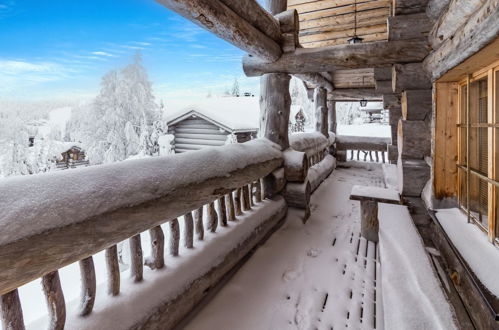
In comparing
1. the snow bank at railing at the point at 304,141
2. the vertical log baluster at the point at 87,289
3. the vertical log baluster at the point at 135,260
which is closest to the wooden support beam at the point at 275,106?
the snow bank at railing at the point at 304,141

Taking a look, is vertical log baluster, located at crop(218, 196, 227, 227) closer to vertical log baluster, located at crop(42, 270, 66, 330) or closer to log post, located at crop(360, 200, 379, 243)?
vertical log baluster, located at crop(42, 270, 66, 330)

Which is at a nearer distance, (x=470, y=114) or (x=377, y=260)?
(x=470, y=114)

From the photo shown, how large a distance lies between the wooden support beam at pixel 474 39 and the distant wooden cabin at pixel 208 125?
31.0 feet

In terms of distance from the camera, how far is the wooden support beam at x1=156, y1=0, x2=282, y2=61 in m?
1.87

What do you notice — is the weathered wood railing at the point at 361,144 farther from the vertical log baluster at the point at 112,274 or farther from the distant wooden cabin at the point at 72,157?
the distant wooden cabin at the point at 72,157

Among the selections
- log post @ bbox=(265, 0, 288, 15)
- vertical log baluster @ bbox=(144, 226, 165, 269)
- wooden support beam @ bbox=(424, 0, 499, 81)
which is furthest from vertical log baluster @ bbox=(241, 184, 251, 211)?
log post @ bbox=(265, 0, 288, 15)

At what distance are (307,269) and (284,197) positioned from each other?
140cm

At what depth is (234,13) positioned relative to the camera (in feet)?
8.08

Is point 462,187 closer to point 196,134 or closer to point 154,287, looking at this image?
point 154,287

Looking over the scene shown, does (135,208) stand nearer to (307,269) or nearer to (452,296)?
(307,269)

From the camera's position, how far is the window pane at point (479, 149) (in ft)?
6.44

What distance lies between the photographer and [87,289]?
1.38m

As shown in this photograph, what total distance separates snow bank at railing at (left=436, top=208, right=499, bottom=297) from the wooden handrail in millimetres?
1874

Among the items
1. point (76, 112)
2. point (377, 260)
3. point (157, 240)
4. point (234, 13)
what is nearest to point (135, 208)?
point (157, 240)
